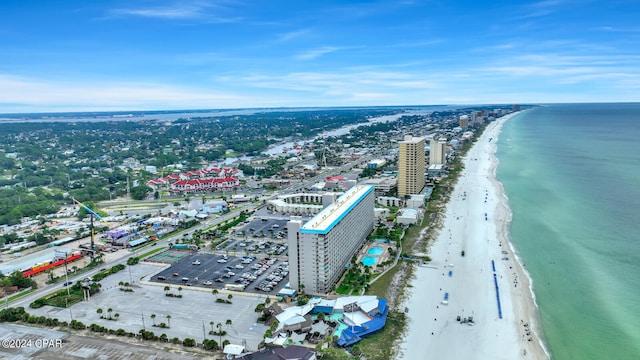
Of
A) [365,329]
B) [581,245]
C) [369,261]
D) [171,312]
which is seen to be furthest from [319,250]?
[581,245]

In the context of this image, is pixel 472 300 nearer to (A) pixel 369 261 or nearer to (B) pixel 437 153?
(A) pixel 369 261

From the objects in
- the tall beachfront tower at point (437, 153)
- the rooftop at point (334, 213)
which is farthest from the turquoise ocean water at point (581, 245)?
the rooftop at point (334, 213)

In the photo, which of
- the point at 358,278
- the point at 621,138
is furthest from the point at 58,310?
the point at 621,138

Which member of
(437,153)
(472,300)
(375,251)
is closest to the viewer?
(472,300)

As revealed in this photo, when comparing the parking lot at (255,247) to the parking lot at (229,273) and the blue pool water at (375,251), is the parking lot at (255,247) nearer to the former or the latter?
the parking lot at (229,273)

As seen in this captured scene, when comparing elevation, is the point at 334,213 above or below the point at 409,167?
below
